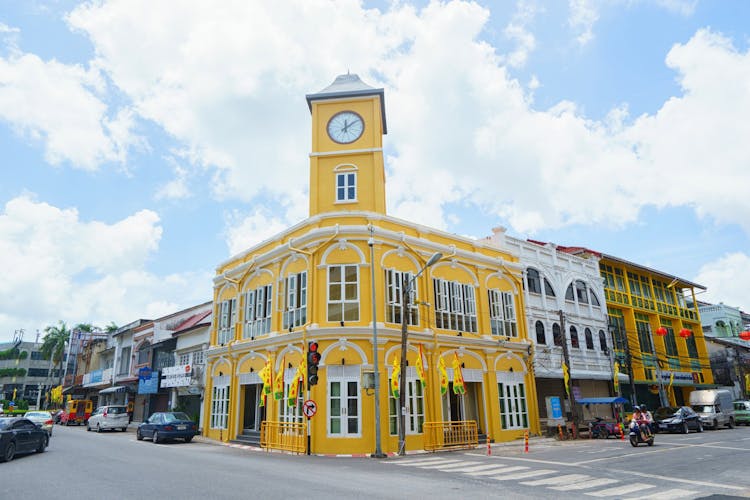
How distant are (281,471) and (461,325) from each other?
1363cm

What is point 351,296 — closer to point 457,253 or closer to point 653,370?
point 457,253

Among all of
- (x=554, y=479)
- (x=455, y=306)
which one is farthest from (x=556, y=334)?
(x=554, y=479)

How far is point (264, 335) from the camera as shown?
2331 cm

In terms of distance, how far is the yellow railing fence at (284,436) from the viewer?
18.8m

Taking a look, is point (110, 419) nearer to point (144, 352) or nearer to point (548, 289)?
point (144, 352)

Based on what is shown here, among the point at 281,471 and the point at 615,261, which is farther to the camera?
the point at 615,261

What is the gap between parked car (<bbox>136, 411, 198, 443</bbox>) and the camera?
74.1ft

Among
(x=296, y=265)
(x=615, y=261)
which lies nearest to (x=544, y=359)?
(x=615, y=261)

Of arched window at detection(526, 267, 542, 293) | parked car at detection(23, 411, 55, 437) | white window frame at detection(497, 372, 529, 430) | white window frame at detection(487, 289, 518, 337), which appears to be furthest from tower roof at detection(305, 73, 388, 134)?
parked car at detection(23, 411, 55, 437)

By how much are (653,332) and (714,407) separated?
32.7ft

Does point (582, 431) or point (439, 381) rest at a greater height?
point (439, 381)

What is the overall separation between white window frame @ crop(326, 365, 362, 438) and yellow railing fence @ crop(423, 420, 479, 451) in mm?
3110

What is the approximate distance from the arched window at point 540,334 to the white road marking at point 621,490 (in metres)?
18.2

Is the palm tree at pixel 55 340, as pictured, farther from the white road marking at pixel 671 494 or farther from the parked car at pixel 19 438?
the white road marking at pixel 671 494
